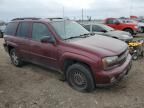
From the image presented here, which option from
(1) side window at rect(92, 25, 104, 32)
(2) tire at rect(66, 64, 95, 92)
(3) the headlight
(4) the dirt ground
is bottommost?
(4) the dirt ground

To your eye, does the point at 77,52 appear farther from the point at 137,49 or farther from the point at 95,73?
the point at 137,49

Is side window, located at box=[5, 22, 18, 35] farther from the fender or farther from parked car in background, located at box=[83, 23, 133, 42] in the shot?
parked car in background, located at box=[83, 23, 133, 42]

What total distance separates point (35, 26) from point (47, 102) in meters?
2.47

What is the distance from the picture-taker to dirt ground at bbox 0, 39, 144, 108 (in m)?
3.98

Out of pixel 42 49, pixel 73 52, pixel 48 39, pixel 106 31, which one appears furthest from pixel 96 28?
pixel 73 52

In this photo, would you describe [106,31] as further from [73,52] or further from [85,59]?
[85,59]

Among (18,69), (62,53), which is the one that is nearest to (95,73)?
(62,53)

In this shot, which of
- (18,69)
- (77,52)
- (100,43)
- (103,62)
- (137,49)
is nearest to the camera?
(103,62)

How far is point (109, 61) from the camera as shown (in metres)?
3.97

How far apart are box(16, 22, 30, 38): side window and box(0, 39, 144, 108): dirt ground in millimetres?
1309

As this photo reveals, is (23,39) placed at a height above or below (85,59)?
above

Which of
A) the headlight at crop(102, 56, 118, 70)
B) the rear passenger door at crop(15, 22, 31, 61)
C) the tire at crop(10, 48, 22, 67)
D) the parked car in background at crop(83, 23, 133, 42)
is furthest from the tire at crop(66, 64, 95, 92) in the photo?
the parked car in background at crop(83, 23, 133, 42)

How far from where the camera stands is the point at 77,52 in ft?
14.0

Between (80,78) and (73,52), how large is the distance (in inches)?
25.7
